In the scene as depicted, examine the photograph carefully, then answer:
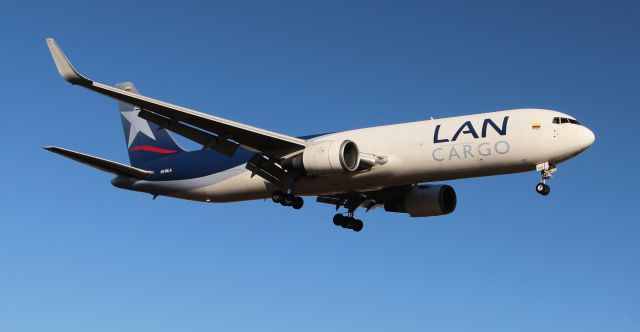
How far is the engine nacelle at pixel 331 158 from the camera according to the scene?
1564 inches

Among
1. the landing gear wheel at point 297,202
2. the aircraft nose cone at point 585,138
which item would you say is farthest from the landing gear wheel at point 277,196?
the aircraft nose cone at point 585,138

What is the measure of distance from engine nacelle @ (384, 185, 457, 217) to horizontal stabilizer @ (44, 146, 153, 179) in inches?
447

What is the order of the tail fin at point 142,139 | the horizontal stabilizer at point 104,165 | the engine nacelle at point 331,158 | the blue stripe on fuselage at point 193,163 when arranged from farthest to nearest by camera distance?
the tail fin at point 142,139
the blue stripe on fuselage at point 193,163
the horizontal stabilizer at point 104,165
the engine nacelle at point 331,158

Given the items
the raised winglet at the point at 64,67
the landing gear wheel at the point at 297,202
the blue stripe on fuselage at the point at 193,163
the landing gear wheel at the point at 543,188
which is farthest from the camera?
the blue stripe on fuselage at the point at 193,163

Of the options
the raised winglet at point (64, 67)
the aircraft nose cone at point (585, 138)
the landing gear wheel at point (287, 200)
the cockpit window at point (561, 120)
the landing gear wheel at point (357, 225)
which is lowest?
the landing gear wheel at point (287, 200)

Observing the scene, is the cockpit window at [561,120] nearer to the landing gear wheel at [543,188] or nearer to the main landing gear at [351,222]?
the landing gear wheel at [543,188]

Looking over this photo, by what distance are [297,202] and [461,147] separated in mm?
7524

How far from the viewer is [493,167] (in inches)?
1545

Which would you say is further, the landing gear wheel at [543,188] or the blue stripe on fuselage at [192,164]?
the blue stripe on fuselage at [192,164]

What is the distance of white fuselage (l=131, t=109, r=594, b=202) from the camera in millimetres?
38812

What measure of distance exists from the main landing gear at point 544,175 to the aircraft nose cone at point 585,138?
1.40 m

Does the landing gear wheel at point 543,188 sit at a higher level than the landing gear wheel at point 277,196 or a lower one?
higher

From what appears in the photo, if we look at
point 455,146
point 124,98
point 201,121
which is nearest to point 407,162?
point 455,146

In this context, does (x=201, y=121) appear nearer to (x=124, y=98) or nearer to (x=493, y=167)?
(x=124, y=98)
